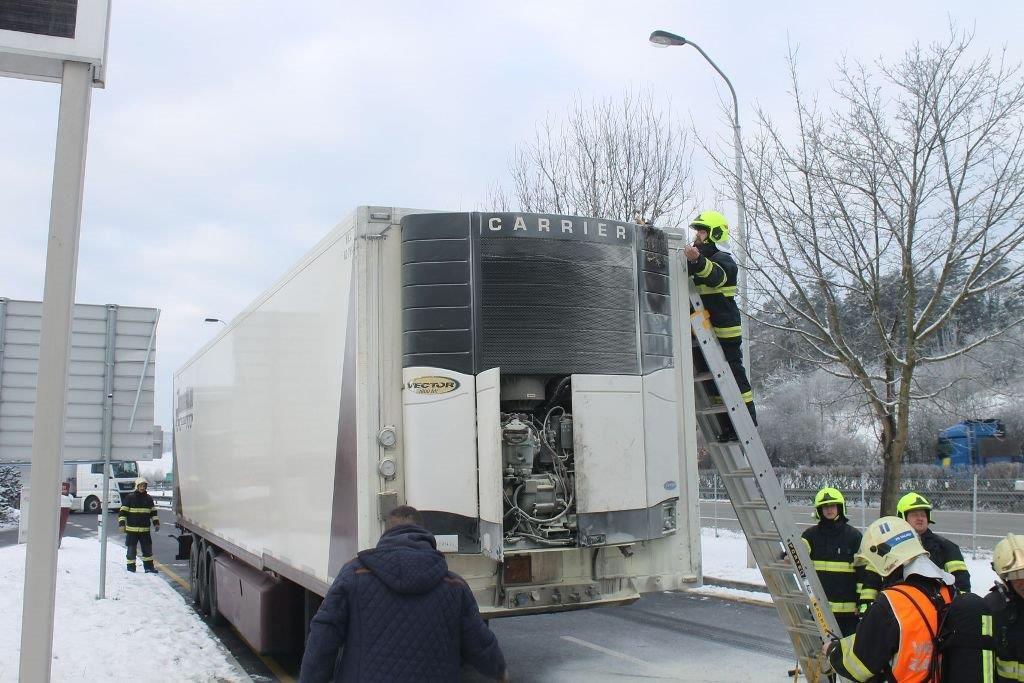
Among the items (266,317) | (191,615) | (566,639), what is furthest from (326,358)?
(191,615)

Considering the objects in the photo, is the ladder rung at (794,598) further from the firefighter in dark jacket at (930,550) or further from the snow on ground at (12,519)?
the snow on ground at (12,519)

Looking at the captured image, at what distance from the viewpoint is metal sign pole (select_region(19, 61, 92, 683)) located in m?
4.36

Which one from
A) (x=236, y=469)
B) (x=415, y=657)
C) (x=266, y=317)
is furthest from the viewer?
(x=236, y=469)

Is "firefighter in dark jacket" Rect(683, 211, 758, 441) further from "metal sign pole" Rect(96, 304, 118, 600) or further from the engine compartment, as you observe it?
"metal sign pole" Rect(96, 304, 118, 600)

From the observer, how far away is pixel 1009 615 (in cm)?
339

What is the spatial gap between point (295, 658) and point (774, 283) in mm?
7714

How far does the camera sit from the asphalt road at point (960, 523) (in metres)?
17.1

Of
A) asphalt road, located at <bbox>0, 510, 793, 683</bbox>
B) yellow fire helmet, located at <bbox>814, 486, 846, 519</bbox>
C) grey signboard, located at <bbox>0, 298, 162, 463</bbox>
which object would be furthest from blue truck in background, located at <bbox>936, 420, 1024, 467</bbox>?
yellow fire helmet, located at <bbox>814, 486, 846, 519</bbox>

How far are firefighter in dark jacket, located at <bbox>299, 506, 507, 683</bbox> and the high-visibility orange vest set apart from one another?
1.67 meters

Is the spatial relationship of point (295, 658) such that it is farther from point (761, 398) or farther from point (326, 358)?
point (761, 398)

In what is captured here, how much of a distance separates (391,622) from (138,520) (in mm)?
14277

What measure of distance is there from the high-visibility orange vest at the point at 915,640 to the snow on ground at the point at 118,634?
625 cm

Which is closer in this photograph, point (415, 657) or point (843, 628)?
point (415, 657)

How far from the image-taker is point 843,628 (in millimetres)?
6148
